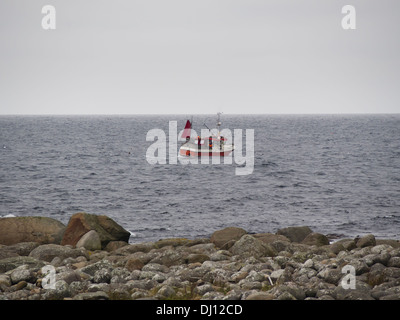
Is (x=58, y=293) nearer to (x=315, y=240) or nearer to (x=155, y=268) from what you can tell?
(x=155, y=268)

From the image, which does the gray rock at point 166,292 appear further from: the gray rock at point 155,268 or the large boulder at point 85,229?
the large boulder at point 85,229

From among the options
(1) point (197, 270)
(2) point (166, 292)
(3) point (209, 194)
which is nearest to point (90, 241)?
(1) point (197, 270)

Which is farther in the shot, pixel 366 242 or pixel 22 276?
pixel 366 242

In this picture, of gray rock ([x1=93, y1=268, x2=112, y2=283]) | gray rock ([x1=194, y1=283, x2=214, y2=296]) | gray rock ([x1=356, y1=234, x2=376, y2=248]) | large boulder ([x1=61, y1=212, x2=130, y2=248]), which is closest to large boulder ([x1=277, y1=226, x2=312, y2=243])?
gray rock ([x1=356, y1=234, x2=376, y2=248])

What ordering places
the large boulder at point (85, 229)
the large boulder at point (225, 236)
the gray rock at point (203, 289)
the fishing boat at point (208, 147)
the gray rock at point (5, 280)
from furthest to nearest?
1. the fishing boat at point (208, 147)
2. the large boulder at point (85, 229)
3. the large boulder at point (225, 236)
4. the gray rock at point (5, 280)
5. the gray rock at point (203, 289)

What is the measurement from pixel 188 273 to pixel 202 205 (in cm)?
2077

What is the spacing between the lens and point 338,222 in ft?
89.2

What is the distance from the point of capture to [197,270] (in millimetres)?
11930

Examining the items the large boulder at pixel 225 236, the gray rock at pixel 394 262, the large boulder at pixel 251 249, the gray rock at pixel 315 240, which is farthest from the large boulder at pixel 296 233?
the gray rock at pixel 394 262

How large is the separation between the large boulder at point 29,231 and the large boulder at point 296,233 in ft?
28.1

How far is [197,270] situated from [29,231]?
8210mm

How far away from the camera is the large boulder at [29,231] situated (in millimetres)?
17094

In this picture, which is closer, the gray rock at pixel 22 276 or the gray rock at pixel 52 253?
the gray rock at pixel 22 276
